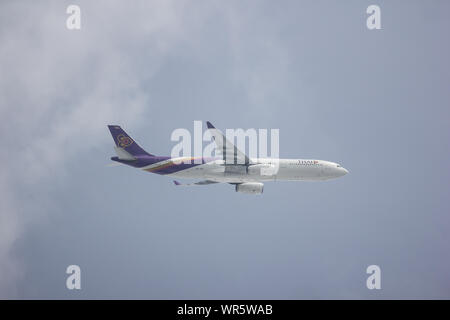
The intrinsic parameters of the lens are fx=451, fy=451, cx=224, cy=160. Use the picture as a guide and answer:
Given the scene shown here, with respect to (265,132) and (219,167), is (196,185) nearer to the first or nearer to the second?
(219,167)

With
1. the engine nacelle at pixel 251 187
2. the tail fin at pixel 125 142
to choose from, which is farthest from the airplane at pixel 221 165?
the engine nacelle at pixel 251 187

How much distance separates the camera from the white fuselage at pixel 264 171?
47.7 meters

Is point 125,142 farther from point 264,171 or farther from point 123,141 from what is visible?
point 264,171

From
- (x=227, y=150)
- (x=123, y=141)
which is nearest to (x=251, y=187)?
(x=227, y=150)

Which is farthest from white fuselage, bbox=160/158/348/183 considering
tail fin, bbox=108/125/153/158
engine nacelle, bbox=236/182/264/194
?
tail fin, bbox=108/125/153/158

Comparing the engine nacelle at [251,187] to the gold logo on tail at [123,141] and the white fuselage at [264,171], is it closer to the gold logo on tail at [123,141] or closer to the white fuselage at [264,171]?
the white fuselage at [264,171]

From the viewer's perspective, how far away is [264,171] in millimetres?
47844

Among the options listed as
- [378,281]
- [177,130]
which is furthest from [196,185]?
[378,281]

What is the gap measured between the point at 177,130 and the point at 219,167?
5921 millimetres

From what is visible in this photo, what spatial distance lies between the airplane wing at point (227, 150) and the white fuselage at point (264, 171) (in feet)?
2.16

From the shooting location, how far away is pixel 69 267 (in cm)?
4984

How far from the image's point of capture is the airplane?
47281 mm

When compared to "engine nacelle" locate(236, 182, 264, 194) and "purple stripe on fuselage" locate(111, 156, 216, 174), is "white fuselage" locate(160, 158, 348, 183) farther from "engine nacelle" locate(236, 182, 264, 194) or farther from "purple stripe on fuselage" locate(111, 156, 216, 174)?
"engine nacelle" locate(236, 182, 264, 194)

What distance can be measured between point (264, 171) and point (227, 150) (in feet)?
15.1
